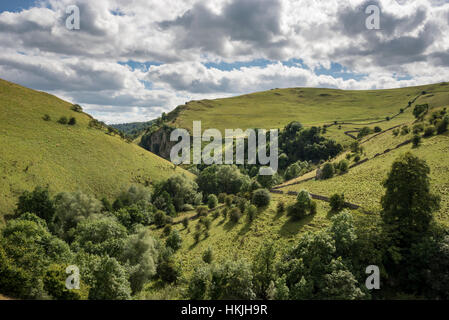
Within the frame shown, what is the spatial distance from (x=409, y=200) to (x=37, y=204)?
67139 mm

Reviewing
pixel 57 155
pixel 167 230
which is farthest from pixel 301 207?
pixel 57 155

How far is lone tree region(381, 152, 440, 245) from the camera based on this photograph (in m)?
26.3

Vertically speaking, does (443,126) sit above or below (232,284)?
above

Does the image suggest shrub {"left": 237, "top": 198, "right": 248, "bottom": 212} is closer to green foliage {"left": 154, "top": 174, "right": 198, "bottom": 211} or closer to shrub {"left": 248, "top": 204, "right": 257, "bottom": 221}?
shrub {"left": 248, "top": 204, "right": 257, "bottom": 221}

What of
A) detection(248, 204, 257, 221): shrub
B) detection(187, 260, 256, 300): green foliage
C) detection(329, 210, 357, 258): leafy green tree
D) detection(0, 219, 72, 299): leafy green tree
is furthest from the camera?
detection(248, 204, 257, 221): shrub

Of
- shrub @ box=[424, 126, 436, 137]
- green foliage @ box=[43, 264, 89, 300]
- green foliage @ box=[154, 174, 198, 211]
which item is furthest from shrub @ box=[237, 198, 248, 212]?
shrub @ box=[424, 126, 436, 137]

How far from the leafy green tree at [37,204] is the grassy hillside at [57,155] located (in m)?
3.00

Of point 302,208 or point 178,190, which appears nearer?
point 302,208

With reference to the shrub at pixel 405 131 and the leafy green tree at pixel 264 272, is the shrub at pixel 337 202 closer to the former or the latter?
the leafy green tree at pixel 264 272

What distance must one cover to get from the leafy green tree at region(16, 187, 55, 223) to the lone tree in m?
64.4

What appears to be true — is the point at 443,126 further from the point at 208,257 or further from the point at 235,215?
the point at 208,257

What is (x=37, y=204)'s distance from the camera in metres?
52.1

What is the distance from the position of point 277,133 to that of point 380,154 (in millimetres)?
96148

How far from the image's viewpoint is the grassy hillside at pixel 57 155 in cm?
6062
